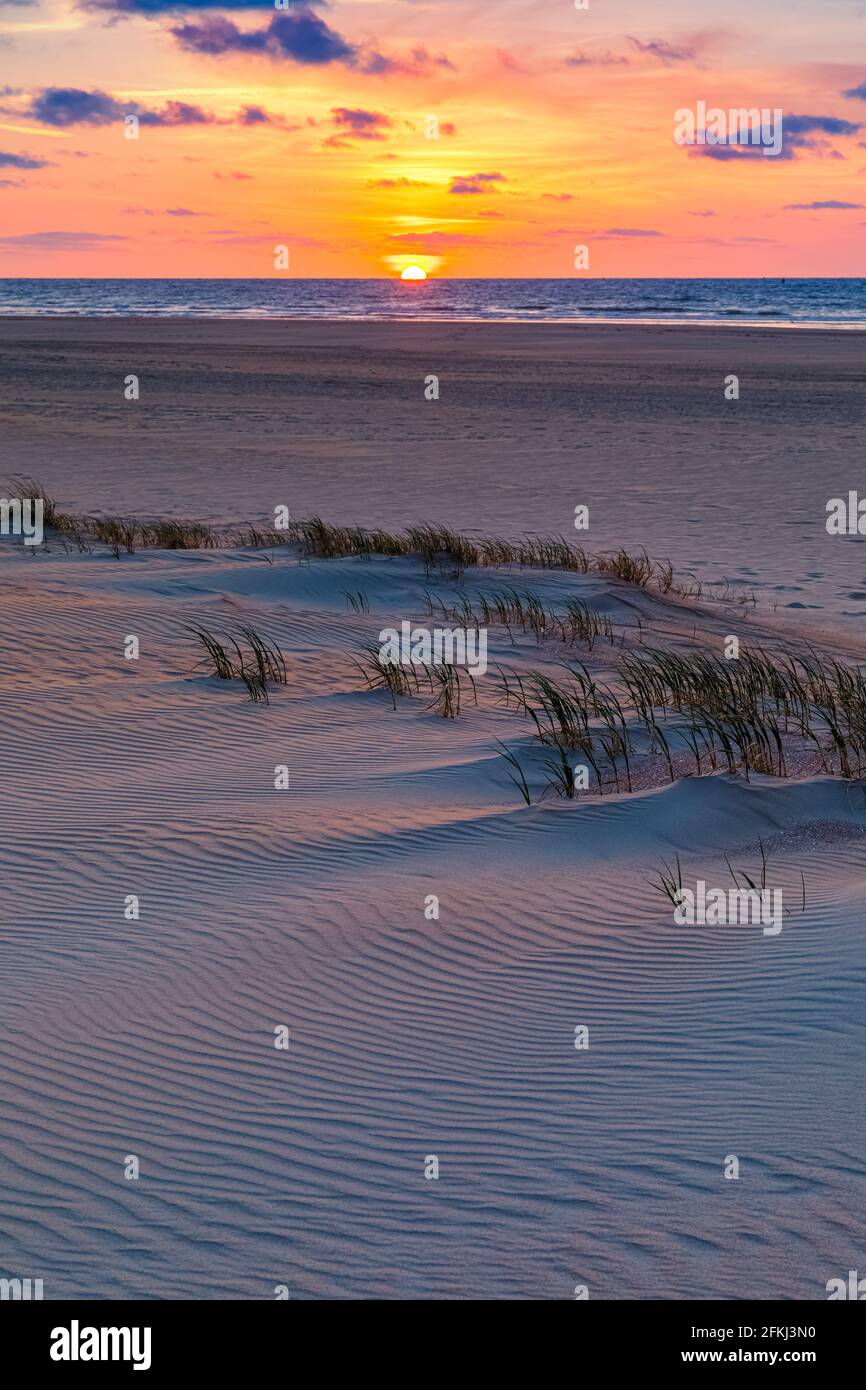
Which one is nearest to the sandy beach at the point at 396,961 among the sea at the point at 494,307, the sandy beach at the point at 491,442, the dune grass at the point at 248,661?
the dune grass at the point at 248,661

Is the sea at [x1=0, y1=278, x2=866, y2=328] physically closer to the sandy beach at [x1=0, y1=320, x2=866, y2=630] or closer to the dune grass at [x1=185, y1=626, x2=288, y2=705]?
the sandy beach at [x1=0, y1=320, x2=866, y2=630]

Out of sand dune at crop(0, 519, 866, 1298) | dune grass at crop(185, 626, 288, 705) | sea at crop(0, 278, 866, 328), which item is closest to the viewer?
sand dune at crop(0, 519, 866, 1298)

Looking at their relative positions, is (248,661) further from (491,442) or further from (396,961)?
(491,442)

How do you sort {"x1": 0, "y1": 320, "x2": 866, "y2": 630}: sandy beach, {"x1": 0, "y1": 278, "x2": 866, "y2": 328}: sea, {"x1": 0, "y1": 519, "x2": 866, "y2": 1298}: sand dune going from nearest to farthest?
{"x1": 0, "y1": 519, "x2": 866, "y2": 1298}: sand dune < {"x1": 0, "y1": 320, "x2": 866, "y2": 630}: sandy beach < {"x1": 0, "y1": 278, "x2": 866, "y2": 328}: sea

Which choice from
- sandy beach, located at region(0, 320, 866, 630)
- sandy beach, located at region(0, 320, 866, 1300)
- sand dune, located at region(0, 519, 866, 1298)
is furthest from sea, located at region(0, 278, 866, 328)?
sand dune, located at region(0, 519, 866, 1298)

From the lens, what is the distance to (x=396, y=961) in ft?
17.3

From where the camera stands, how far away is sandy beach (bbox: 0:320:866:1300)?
366cm

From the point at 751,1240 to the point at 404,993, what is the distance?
5.87 feet

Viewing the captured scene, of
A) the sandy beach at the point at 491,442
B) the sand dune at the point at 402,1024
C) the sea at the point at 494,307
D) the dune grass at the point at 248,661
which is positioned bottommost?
the sand dune at the point at 402,1024

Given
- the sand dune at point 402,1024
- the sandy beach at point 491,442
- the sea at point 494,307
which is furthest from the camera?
the sea at point 494,307

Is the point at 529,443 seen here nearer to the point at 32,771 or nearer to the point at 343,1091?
the point at 32,771

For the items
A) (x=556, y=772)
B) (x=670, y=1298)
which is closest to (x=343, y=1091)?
(x=670, y=1298)

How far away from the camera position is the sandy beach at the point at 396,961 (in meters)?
3.66

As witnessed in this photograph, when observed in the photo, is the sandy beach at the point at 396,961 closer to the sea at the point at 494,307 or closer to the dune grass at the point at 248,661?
the dune grass at the point at 248,661
